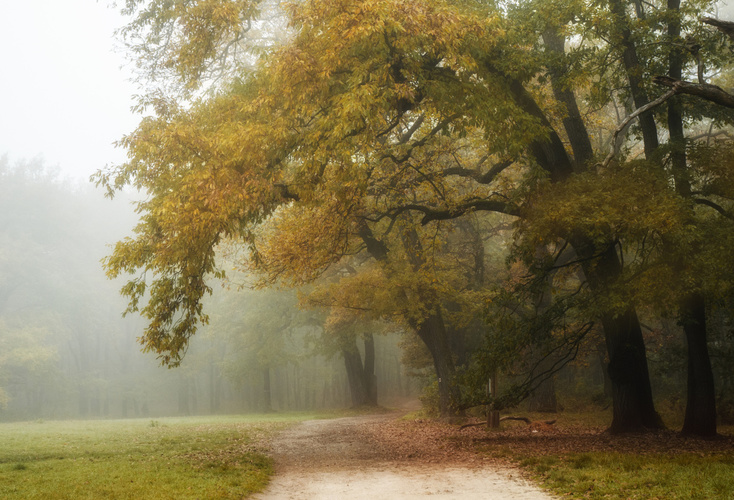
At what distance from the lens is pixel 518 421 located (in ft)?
60.8

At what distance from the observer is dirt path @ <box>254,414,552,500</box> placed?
26.7 ft

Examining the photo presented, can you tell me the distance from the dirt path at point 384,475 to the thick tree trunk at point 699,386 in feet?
16.8

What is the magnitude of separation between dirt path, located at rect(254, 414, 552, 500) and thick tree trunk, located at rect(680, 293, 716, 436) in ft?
16.8

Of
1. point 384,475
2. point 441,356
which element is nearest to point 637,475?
point 384,475

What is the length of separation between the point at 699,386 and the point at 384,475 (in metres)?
7.50

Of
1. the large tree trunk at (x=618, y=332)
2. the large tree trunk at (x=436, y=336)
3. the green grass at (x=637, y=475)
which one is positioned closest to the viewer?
the green grass at (x=637, y=475)

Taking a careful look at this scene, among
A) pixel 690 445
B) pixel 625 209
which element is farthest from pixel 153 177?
pixel 690 445

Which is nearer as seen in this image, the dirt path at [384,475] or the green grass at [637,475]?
the green grass at [637,475]

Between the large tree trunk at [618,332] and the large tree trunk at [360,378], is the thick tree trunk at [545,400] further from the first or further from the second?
the large tree trunk at [360,378]

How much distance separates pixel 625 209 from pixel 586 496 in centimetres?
530

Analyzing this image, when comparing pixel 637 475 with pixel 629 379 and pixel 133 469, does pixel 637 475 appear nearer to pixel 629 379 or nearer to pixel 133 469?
pixel 629 379

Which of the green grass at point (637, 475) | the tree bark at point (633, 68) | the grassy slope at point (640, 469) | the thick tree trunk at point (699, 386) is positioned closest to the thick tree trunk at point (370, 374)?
the thick tree trunk at point (699, 386)

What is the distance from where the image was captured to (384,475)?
986 centimetres

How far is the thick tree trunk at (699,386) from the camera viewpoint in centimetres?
1229
